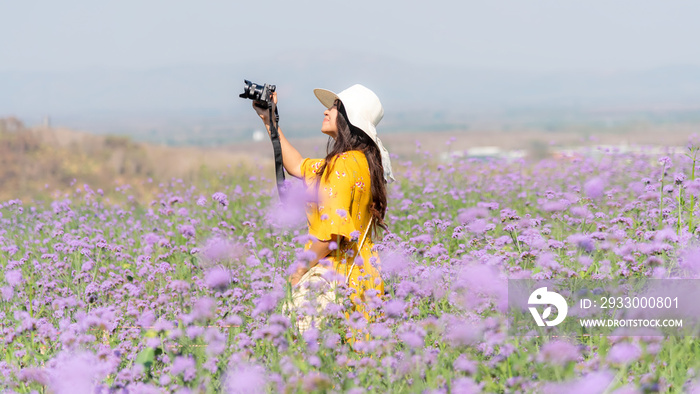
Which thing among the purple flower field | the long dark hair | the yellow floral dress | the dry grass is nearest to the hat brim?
the long dark hair

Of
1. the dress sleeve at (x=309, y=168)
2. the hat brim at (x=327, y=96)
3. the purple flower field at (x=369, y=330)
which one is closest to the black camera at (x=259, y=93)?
the hat brim at (x=327, y=96)

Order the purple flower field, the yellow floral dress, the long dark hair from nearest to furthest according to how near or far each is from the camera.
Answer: the purple flower field, the yellow floral dress, the long dark hair

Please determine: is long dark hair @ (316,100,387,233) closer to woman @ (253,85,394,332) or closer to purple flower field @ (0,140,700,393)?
woman @ (253,85,394,332)

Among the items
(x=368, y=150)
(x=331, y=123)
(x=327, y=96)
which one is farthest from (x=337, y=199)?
(x=327, y=96)

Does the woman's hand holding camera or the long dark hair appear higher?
the woman's hand holding camera

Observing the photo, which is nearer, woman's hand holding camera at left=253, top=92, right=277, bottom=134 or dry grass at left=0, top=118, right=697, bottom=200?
woman's hand holding camera at left=253, top=92, right=277, bottom=134

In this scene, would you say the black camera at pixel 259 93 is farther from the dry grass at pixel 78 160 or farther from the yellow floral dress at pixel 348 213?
the dry grass at pixel 78 160

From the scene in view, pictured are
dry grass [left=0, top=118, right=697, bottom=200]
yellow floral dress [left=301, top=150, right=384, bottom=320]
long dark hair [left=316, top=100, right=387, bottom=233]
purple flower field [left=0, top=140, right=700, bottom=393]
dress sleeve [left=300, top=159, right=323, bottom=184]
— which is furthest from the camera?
dry grass [left=0, top=118, right=697, bottom=200]

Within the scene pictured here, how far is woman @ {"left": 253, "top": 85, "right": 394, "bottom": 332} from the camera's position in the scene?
331 cm

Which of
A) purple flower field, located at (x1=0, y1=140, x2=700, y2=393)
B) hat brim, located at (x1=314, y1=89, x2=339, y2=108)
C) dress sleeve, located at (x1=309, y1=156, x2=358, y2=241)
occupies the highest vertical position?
hat brim, located at (x1=314, y1=89, x2=339, y2=108)

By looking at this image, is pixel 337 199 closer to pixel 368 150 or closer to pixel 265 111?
pixel 368 150

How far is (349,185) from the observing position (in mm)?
3434

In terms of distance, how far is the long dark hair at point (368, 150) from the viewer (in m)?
3.62

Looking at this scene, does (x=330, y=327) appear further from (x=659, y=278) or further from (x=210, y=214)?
(x=210, y=214)
